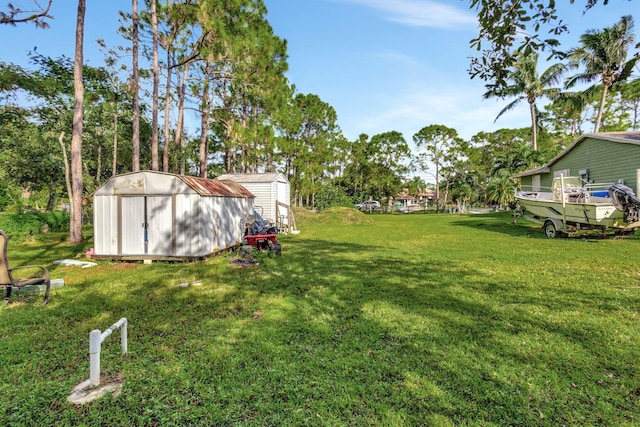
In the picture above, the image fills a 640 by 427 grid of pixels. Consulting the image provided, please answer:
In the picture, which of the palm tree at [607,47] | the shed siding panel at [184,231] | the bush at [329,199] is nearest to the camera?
the shed siding panel at [184,231]

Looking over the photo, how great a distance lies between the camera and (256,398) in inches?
111

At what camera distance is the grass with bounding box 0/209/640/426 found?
2.64 m

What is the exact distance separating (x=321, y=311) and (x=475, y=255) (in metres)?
6.78

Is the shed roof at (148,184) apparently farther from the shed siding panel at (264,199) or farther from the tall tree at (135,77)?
the shed siding panel at (264,199)

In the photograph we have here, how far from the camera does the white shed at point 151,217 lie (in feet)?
30.5

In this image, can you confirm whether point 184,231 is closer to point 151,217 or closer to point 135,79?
point 151,217

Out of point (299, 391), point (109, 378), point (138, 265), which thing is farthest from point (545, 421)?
point (138, 265)

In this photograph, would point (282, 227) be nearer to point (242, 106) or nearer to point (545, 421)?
point (242, 106)

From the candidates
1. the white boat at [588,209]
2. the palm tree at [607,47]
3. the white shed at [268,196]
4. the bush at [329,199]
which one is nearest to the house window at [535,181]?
the palm tree at [607,47]

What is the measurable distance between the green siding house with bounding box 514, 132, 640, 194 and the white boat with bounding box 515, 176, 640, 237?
1.95 metres

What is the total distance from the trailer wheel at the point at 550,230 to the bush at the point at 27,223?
80.8 feet

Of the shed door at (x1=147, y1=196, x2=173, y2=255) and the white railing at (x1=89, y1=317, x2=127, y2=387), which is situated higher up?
the shed door at (x1=147, y1=196, x2=173, y2=255)

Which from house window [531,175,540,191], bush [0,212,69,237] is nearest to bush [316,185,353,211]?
house window [531,175,540,191]

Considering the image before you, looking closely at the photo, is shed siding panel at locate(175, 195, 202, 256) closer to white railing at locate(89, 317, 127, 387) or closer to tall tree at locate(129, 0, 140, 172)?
tall tree at locate(129, 0, 140, 172)
